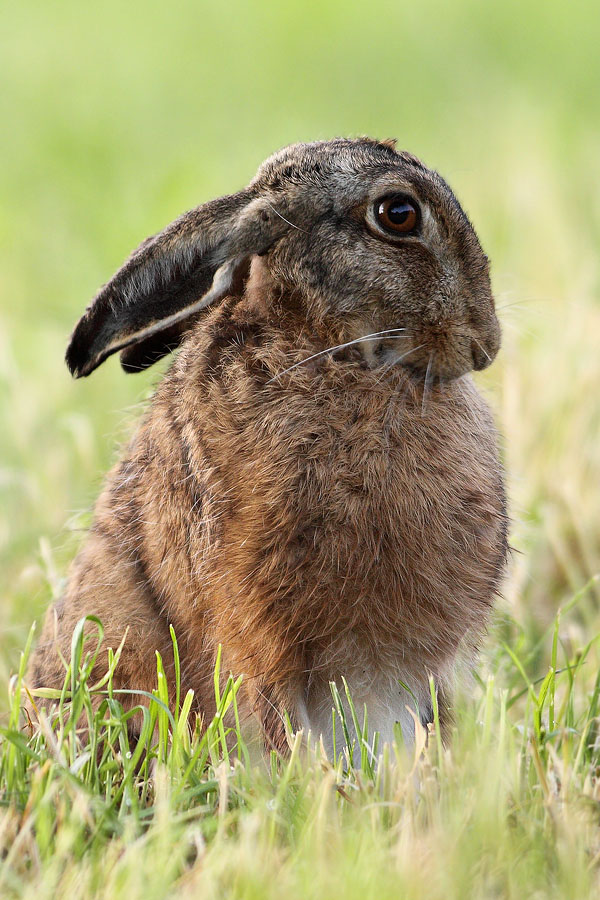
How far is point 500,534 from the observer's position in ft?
11.4

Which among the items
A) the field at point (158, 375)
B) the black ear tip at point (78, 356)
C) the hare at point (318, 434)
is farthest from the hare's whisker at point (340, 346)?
the field at point (158, 375)

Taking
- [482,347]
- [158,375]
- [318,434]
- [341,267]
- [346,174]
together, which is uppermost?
[346,174]

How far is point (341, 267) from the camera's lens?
10.5 feet

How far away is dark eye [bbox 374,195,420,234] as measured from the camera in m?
3.21

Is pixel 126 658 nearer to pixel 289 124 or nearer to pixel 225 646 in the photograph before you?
pixel 225 646

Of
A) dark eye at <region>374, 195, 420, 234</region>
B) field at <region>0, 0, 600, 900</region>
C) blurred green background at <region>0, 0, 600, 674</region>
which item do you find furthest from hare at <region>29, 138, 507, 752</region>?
blurred green background at <region>0, 0, 600, 674</region>

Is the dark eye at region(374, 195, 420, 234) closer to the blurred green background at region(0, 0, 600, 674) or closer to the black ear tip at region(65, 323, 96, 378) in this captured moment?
the blurred green background at region(0, 0, 600, 674)

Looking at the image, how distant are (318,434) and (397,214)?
603 millimetres

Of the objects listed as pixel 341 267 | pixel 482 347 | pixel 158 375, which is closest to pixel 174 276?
pixel 341 267

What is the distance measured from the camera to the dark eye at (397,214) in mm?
3215

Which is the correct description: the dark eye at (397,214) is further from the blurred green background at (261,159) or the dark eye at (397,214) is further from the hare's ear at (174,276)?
the blurred green background at (261,159)

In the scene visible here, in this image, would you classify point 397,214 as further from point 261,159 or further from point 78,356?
point 261,159

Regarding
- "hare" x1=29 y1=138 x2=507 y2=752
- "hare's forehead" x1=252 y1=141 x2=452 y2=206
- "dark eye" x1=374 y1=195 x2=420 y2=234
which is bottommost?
"hare" x1=29 y1=138 x2=507 y2=752

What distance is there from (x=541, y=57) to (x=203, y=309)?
313 inches
